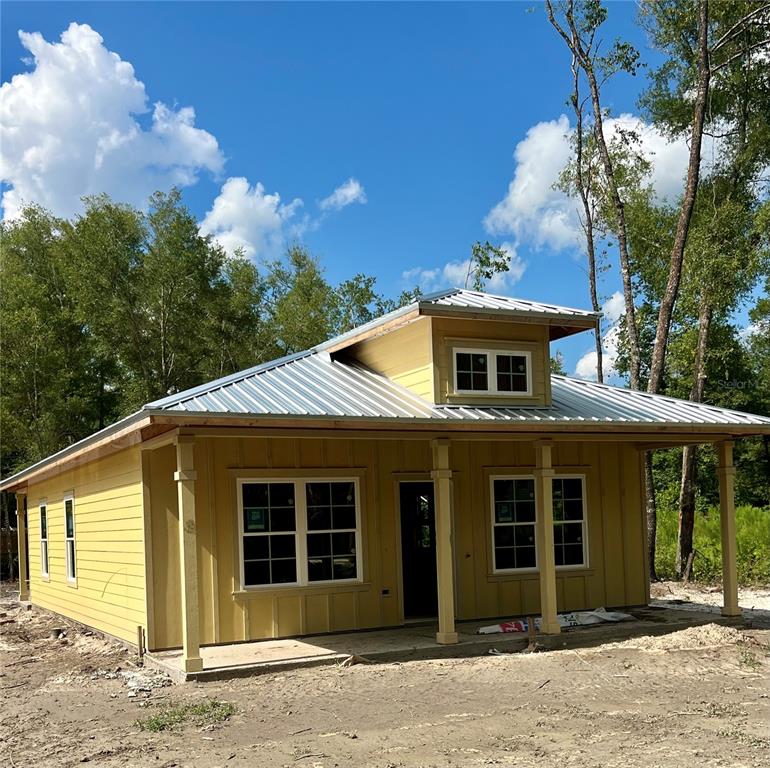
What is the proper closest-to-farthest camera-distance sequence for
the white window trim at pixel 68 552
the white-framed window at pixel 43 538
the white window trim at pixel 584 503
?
the white window trim at pixel 584 503 → the white window trim at pixel 68 552 → the white-framed window at pixel 43 538

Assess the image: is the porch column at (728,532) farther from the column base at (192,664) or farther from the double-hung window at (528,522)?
the column base at (192,664)

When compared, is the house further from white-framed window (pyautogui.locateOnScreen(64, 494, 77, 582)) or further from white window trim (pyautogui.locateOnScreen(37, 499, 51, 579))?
white window trim (pyautogui.locateOnScreen(37, 499, 51, 579))

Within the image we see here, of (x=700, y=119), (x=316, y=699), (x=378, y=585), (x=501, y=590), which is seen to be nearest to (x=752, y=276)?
(x=700, y=119)

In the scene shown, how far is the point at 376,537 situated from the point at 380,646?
5.60ft

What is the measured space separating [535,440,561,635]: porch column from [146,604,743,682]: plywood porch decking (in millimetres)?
229

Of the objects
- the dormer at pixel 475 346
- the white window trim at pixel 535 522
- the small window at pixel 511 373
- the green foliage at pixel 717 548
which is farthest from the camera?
the green foliage at pixel 717 548

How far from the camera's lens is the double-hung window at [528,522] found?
12.2 m

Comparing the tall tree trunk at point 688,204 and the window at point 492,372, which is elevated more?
the tall tree trunk at point 688,204

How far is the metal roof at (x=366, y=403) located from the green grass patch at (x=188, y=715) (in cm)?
261

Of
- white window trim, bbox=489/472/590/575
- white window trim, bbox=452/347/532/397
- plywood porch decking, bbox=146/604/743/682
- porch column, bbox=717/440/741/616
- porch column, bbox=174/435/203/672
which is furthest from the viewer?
white window trim, bbox=489/472/590/575

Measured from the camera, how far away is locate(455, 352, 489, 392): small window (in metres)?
10.9

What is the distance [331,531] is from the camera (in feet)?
35.9

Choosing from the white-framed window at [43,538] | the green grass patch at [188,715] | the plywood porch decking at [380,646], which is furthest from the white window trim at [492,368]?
the white-framed window at [43,538]

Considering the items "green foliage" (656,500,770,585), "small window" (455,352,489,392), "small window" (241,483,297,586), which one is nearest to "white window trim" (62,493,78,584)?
"small window" (241,483,297,586)
